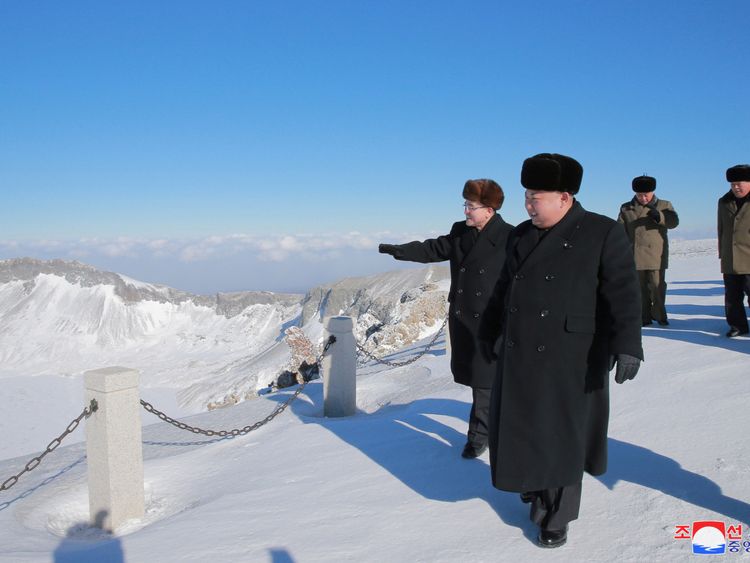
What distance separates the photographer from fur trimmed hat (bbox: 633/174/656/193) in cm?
788

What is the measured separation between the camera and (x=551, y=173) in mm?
3074

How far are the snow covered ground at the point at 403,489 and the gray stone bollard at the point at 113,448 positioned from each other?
0.55 feet

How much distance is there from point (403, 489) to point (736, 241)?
5284 mm

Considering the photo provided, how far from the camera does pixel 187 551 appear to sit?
11.6 feet

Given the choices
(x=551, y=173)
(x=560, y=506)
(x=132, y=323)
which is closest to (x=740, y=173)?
(x=551, y=173)

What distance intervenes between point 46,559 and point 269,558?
4.88 ft

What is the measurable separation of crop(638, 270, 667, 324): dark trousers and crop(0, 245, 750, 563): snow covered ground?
1.15 m

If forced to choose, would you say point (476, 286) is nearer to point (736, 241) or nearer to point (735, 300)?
point (736, 241)

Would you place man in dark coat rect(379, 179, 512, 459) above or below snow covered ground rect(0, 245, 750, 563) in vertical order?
above

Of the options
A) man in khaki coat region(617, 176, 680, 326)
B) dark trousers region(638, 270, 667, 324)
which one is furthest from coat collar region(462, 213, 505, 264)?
dark trousers region(638, 270, 667, 324)

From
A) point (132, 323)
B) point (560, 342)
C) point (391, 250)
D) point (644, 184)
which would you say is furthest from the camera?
point (132, 323)

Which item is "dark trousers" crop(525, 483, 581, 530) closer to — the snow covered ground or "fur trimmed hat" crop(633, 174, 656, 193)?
the snow covered ground

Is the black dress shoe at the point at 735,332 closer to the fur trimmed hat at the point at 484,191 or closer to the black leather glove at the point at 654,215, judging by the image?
the black leather glove at the point at 654,215

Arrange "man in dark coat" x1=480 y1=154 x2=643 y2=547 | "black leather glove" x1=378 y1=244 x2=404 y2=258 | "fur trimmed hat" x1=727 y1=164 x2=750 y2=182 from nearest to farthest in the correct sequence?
"man in dark coat" x1=480 y1=154 x2=643 y2=547 < "black leather glove" x1=378 y1=244 x2=404 y2=258 < "fur trimmed hat" x1=727 y1=164 x2=750 y2=182
